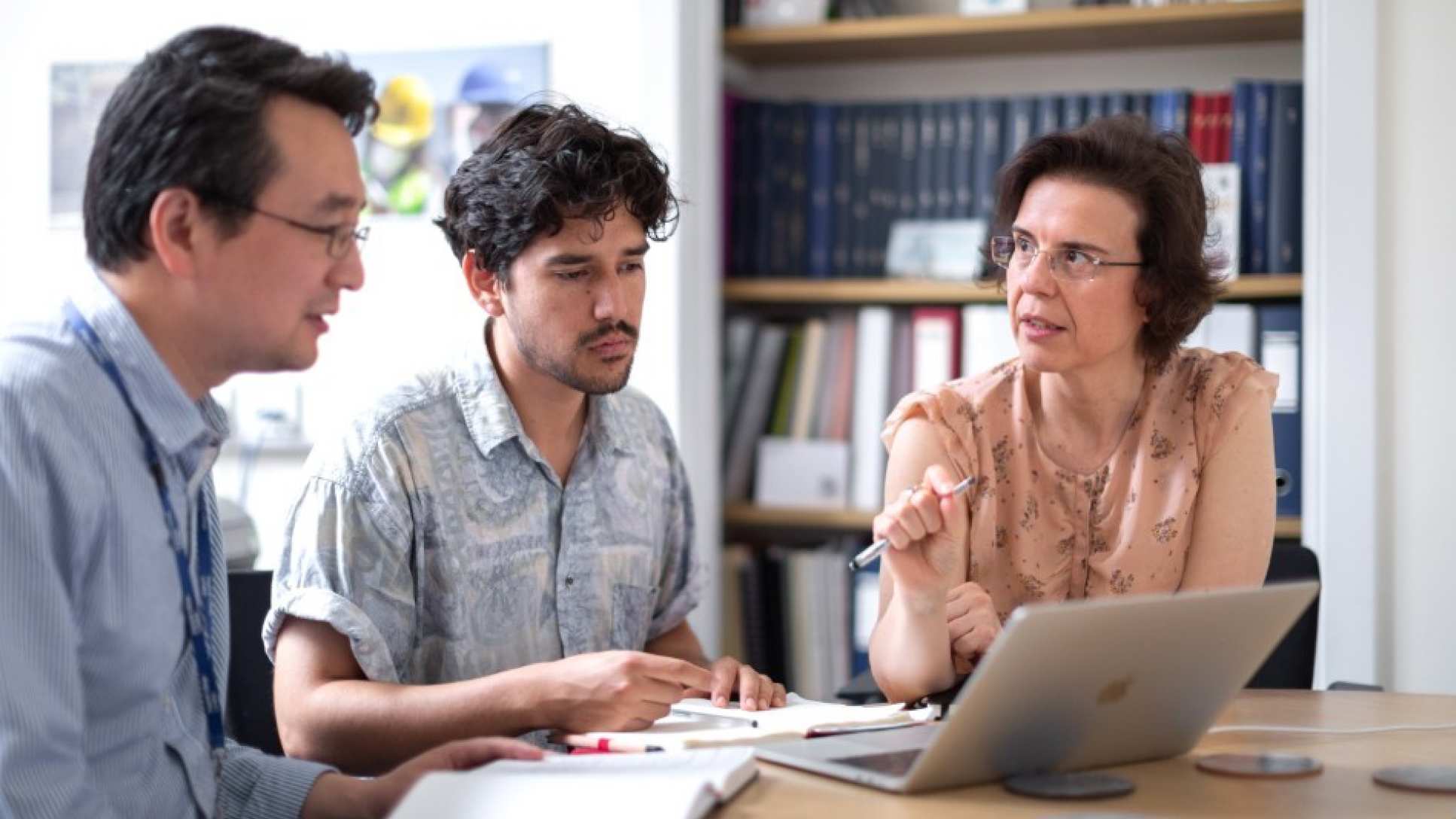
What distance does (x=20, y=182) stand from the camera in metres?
3.18

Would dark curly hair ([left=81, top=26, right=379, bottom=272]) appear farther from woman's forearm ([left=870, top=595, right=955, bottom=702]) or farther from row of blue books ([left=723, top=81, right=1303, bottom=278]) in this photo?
row of blue books ([left=723, top=81, right=1303, bottom=278])

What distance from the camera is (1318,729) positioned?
145 centimetres

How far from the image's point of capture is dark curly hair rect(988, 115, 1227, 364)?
1.97 meters

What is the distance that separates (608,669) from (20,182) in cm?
234

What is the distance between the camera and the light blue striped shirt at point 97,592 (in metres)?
1.09

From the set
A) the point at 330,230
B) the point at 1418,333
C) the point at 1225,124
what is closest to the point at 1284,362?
the point at 1418,333

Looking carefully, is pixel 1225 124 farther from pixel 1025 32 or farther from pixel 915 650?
pixel 915 650

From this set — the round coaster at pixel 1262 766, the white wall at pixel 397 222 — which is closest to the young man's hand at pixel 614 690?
the round coaster at pixel 1262 766

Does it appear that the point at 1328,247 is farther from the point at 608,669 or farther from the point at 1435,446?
the point at 608,669

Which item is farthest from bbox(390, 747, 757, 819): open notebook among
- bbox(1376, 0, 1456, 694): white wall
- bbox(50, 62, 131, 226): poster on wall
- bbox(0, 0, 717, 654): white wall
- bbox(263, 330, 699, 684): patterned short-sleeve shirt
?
bbox(50, 62, 131, 226): poster on wall

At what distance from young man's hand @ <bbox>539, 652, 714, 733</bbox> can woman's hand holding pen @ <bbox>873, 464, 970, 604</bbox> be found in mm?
241

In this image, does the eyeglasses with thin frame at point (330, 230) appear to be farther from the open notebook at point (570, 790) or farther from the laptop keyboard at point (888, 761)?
the laptop keyboard at point (888, 761)

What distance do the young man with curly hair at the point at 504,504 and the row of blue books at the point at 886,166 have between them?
1.10 meters

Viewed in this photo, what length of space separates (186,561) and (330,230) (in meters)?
0.30
